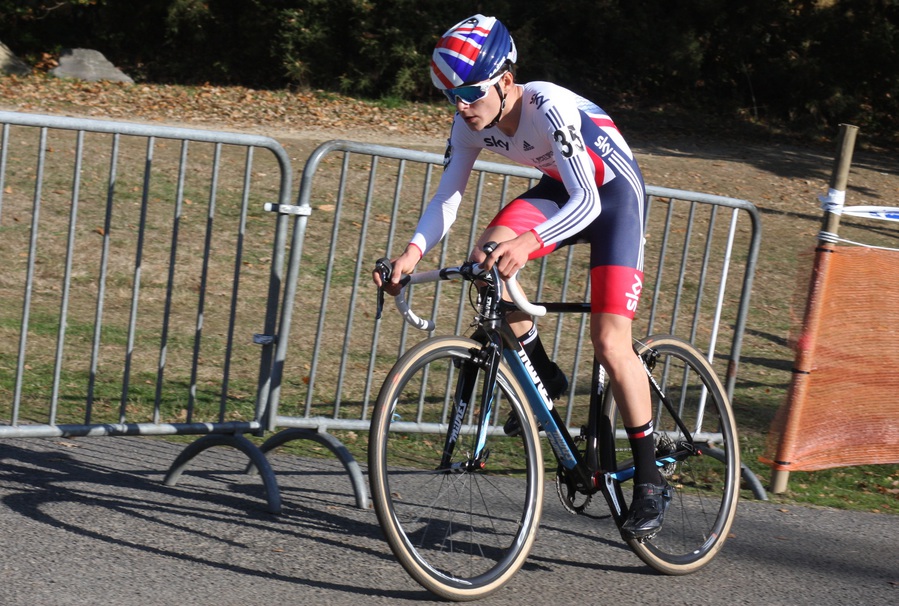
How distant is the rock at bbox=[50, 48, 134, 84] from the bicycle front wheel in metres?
17.5

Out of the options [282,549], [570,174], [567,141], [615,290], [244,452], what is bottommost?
[282,549]

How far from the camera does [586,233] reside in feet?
13.5

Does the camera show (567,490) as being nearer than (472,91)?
No

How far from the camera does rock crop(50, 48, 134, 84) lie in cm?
2052

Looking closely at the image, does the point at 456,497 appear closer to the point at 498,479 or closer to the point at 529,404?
the point at 529,404

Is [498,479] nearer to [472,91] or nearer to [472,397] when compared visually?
[472,397]

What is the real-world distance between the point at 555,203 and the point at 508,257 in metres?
0.76

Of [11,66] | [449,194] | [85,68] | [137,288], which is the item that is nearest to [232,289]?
[137,288]

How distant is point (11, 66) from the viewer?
68.1 ft

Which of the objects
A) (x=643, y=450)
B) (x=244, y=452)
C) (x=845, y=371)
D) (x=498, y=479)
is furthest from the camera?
(x=845, y=371)

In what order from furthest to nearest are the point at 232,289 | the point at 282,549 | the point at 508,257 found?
the point at 232,289
the point at 282,549
the point at 508,257

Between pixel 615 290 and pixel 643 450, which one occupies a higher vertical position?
pixel 615 290

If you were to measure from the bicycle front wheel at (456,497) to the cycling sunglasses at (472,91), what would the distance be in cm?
84

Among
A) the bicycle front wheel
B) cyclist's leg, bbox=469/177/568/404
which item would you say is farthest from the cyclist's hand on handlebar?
cyclist's leg, bbox=469/177/568/404
